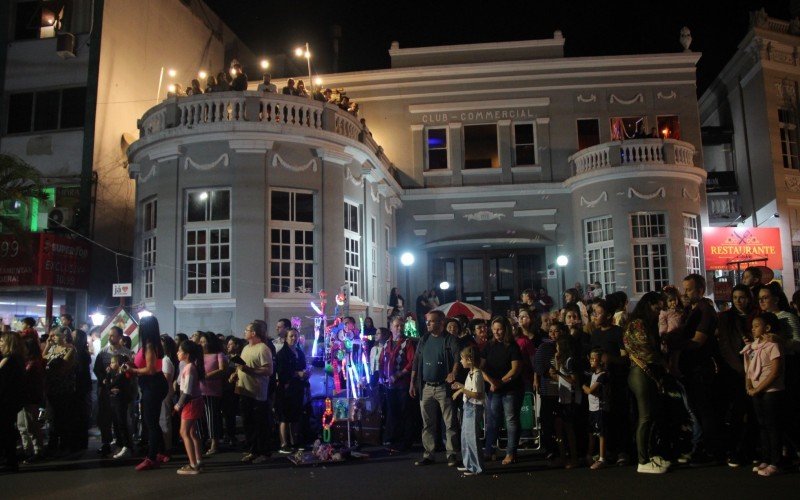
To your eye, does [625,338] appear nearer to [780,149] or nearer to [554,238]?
[554,238]

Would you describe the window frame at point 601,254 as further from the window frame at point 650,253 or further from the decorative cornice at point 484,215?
the decorative cornice at point 484,215

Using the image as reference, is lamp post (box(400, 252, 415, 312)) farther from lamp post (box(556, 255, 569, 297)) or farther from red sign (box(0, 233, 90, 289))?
red sign (box(0, 233, 90, 289))

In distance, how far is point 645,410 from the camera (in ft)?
23.7

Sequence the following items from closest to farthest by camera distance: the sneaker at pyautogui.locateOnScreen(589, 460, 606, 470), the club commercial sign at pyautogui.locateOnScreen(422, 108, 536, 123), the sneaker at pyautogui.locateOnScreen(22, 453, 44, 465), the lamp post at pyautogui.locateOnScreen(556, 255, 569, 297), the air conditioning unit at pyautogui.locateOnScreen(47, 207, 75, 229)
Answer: the sneaker at pyautogui.locateOnScreen(589, 460, 606, 470), the sneaker at pyautogui.locateOnScreen(22, 453, 44, 465), the air conditioning unit at pyautogui.locateOnScreen(47, 207, 75, 229), the lamp post at pyautogui.locateOnScreen(556, 255, 569, 297), the club commercial sign at pyautogui.locateOnScreen(422, 108, 536, 123)

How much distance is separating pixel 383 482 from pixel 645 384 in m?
3.08

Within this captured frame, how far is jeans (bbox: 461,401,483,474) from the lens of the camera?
7.54m

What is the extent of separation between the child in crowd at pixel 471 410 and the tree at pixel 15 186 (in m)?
12.6

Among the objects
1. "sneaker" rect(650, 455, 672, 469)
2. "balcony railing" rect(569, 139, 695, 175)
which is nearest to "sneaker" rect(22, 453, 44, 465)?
"sneaker" rect(650, 455, 672, 469)

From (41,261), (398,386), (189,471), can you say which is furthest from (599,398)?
(41,261)

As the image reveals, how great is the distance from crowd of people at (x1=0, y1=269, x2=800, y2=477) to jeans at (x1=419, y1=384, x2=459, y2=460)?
2 cm

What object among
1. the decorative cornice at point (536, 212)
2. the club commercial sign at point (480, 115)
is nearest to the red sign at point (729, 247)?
the decorative cornice at point (536, 212)

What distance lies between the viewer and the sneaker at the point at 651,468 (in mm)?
7222

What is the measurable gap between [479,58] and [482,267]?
6.75 m

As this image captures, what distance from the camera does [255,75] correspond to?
2652 cm
